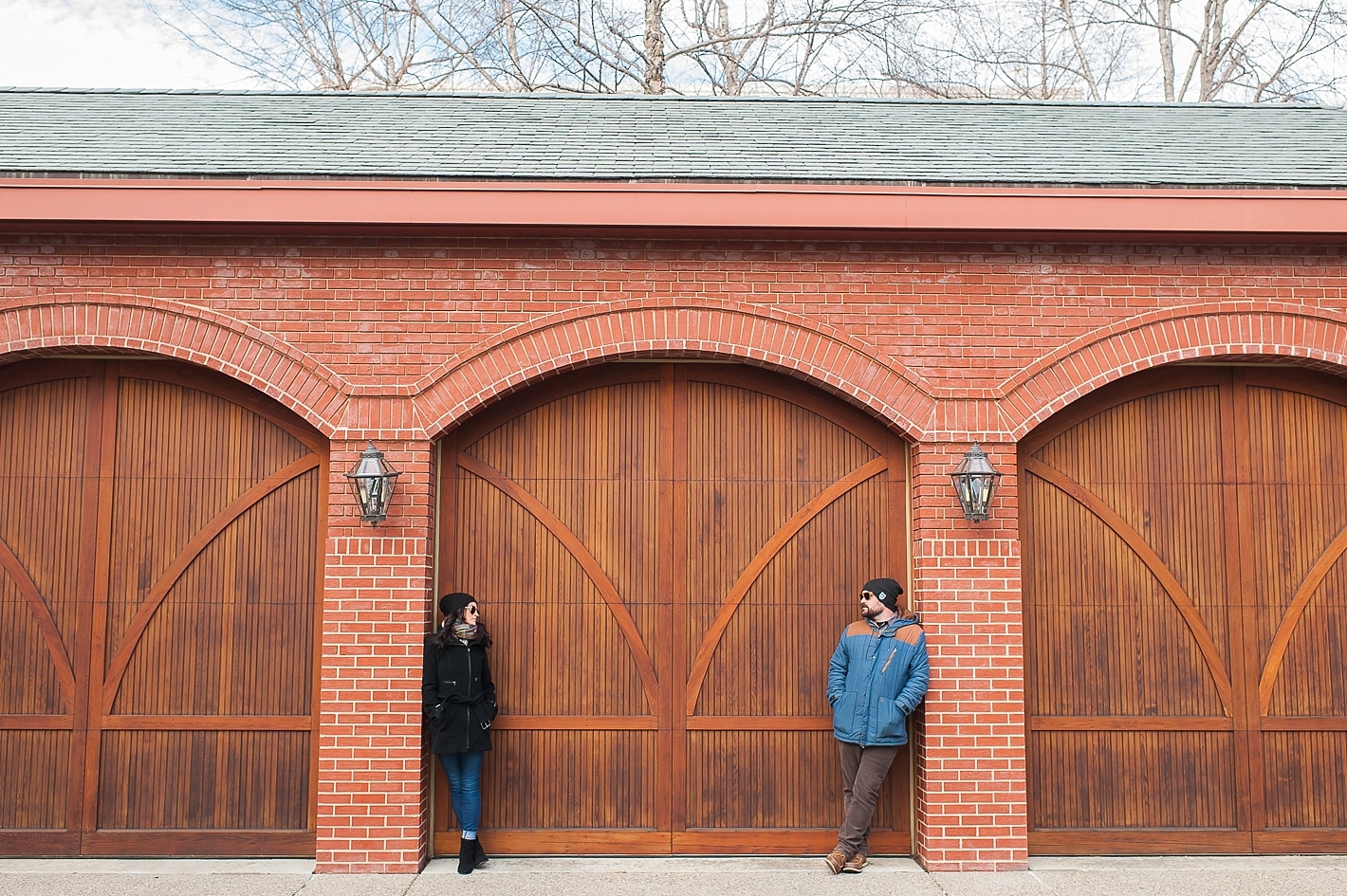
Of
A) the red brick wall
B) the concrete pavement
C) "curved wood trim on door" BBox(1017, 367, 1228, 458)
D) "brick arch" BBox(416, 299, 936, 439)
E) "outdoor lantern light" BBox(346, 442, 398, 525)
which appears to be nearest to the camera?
the concrete pavement

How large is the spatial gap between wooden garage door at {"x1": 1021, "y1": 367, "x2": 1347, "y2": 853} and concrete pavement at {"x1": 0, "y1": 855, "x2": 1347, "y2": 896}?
1.16ft

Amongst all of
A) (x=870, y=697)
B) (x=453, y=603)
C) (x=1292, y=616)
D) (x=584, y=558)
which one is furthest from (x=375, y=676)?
(x=1292, y=616)

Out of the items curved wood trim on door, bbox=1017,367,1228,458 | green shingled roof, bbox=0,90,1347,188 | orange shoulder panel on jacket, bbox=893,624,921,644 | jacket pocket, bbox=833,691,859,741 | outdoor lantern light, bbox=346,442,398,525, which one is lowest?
jacket pocket, bbox=833,691,859,741

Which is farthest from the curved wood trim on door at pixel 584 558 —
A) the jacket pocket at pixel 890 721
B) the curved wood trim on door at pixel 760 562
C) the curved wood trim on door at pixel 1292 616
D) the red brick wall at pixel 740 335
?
the curved wood trim on door at pixel 1292 616

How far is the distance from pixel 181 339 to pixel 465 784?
10.5 feet

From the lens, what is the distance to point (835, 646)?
662 cm

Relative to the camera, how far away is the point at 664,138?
24.5 ft

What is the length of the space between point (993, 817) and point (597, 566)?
2843 mm

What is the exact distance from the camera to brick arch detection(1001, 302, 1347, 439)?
21.1 ft

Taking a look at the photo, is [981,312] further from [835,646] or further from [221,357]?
[221,357]

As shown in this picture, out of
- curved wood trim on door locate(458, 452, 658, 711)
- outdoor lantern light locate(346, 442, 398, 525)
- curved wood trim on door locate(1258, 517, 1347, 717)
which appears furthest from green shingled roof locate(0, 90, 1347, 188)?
curved wood trim on door locate(1258, 517, 1347, 717)

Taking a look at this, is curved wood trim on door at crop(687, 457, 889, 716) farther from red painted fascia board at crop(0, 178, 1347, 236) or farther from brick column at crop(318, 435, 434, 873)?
brick column at crop(318, 435, 434, 873)

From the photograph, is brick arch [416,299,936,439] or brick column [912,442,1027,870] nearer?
brick column [912,442,1027,870]

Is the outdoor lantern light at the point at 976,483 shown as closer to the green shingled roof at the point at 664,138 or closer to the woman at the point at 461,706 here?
the green shingled roof at the point at 664,138
